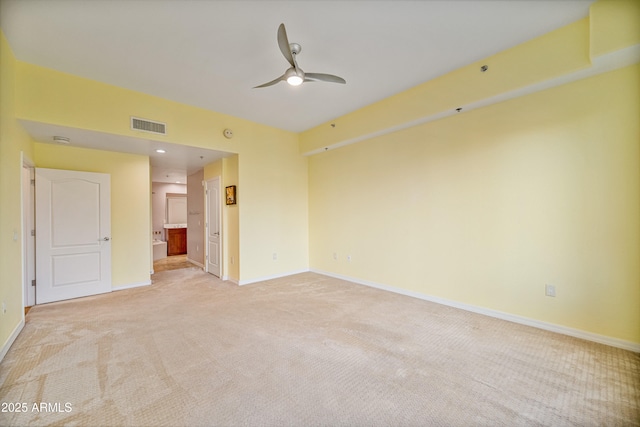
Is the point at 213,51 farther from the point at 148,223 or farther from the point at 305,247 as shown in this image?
the point at 305,247

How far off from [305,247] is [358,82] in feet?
11.9

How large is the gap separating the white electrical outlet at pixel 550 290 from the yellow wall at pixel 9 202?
5.44 meters

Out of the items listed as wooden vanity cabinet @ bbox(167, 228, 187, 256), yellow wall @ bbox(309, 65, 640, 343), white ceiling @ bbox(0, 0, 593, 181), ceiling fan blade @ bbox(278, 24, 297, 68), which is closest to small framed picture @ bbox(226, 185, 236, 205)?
white ceiling @ bbox(0, 0, 593, 181)

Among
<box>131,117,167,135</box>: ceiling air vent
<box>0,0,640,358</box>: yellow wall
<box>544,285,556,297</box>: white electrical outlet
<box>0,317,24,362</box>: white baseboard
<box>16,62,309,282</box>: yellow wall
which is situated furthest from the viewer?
<box>131,117,167,135</box>: ceiling air vent

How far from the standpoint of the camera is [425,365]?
2.24 m

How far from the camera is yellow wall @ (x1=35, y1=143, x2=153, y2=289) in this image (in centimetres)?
438

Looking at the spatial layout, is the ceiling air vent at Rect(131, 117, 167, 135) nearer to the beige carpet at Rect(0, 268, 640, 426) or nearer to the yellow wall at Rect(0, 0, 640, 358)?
the yellow wall at Rect(0, 0, 640, 358)

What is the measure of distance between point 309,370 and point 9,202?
3.47 meters

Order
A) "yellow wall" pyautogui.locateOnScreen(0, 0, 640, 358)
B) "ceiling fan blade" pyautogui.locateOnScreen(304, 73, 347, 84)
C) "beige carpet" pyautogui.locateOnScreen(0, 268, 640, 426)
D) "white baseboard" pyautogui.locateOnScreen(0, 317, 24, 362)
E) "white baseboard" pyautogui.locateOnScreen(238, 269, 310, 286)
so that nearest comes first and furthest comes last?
"beige carpet" pyautogui.locateOnScreen(0, 268, 640, 426) < "white baseboard" pyautogui.locateOnScreen(0, 317, 24, 362) < "yellow wall" pyautogui.locateOnScreen(0, 0, 640, 358) < "ceiling fan blade" pyautogui.locateOnScreen(304, 73, 347, 84) < "white baseboard" pyautogui.locateOnScreen(238, 269, 310, 286)

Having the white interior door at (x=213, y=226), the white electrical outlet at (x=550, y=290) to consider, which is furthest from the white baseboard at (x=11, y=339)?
the white electrical outlet at (x=550, y=290)

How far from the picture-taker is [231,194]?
4.96m

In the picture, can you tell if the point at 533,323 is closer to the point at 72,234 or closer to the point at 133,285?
the point at 133,285

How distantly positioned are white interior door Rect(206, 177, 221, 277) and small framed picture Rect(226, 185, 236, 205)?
0.44 metres

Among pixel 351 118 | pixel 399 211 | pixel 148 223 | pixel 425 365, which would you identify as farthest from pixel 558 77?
pixel 148 223
